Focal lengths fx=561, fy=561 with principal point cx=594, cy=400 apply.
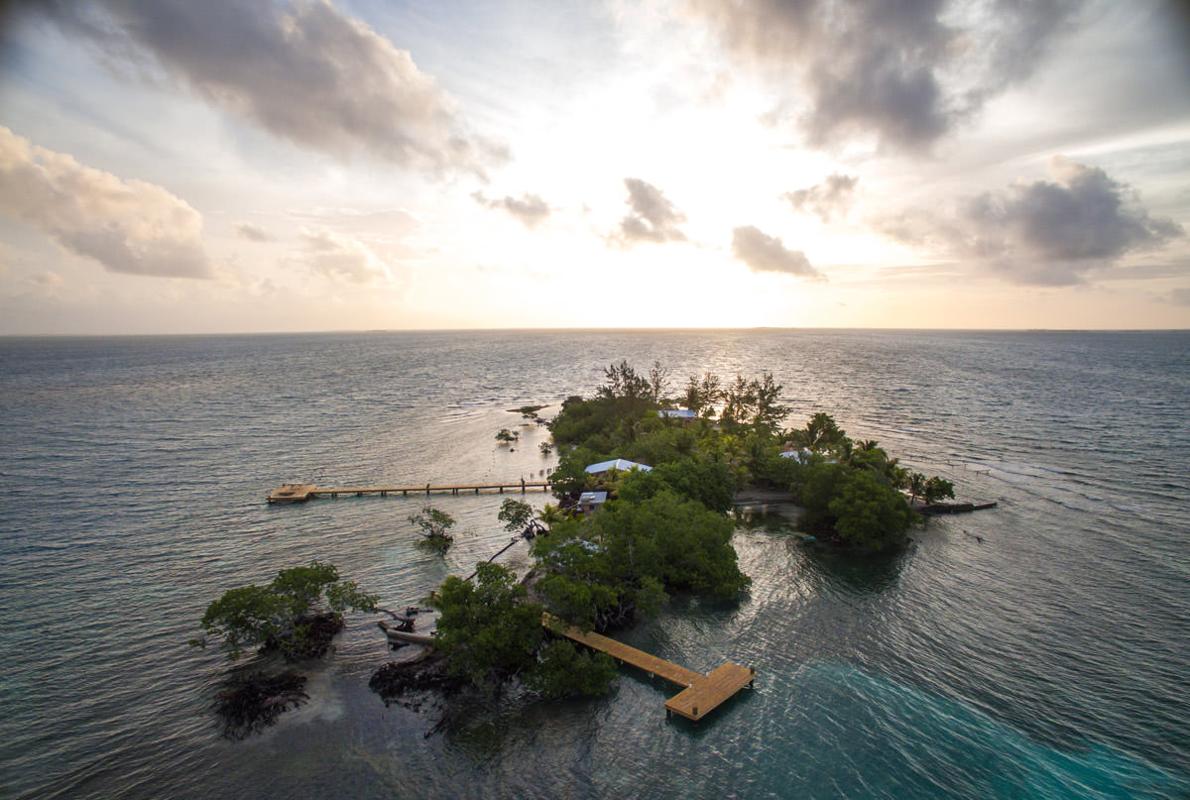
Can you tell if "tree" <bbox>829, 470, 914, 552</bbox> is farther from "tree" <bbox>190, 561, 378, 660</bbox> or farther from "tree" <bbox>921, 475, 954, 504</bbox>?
"tree" <bbox>190, 561, 378, 660</bbox>

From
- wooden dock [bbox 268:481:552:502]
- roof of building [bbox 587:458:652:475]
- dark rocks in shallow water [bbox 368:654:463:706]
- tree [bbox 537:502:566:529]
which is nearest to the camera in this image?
dark rocks in shallow water [bbox 368:654:463:706]

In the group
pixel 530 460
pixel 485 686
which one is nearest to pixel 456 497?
pixel 530 460

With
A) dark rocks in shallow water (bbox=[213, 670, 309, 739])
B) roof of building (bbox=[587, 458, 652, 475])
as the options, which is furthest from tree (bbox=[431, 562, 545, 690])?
roof of building (bbox=[587, 458, 652, 475])

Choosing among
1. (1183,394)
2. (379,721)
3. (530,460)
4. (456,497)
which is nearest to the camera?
(379,721)

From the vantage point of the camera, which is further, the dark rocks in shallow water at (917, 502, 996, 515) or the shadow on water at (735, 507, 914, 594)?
the dark rocks in shallow water at (917, 502, 996, 515)

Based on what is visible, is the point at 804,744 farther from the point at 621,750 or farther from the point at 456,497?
the point at 456,497

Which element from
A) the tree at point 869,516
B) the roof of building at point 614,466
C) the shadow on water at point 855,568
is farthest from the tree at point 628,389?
the shadow on water at point 855,568

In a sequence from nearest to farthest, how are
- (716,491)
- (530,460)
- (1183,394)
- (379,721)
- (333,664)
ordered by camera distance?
(379,721) < (333,664) < (716,491) < (530,460) < (1183,394)
